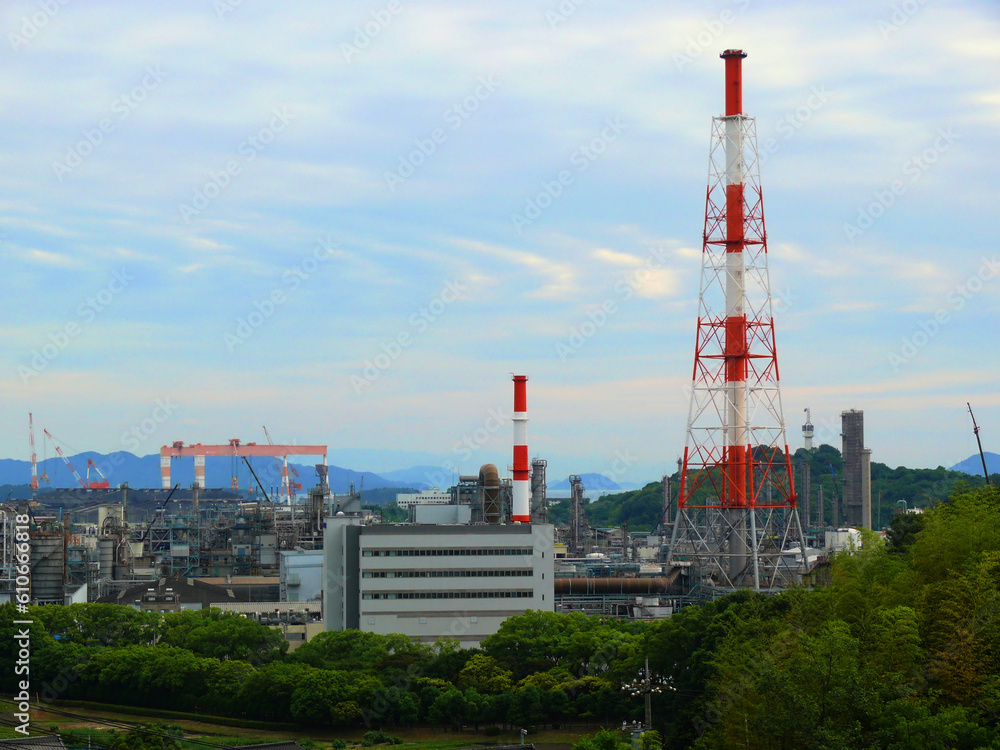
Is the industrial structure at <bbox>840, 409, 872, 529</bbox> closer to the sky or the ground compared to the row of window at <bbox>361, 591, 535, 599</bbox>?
closer to the sky

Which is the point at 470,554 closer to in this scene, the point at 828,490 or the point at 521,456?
the point at 521,456

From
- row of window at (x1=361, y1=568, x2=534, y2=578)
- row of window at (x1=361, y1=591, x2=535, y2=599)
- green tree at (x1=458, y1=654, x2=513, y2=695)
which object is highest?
row of window at (x1=361, y1=568, x2=534, y2=578)

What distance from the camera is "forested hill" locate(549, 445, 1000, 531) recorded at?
13962 cm

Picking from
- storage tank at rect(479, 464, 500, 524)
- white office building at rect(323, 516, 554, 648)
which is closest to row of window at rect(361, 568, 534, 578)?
white office building at rect(323, 516, 554, 648)

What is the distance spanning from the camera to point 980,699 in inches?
1072

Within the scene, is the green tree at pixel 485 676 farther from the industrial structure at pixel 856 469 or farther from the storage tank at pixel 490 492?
the industrial structure at pixel 856 469

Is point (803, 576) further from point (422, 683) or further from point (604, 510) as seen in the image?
point (604, 510)

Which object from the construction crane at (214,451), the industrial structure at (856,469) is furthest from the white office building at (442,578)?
the construction crane at (214,451)

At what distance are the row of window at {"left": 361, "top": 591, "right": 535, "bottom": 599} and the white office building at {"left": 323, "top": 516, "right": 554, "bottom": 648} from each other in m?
0.05

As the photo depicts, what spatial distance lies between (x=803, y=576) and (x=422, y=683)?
17.9 meters

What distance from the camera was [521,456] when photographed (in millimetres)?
73562

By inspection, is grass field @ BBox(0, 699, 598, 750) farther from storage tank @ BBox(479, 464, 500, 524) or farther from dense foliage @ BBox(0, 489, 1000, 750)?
storage tank @ BBox(479, 464, 500, 524)

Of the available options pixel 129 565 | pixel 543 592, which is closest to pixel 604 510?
pixel 129 565

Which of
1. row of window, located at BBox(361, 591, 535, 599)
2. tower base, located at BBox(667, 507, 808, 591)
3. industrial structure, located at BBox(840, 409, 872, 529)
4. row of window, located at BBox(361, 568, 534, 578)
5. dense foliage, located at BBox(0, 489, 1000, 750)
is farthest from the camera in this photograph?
industrial structure, located at BBox(840, 409, 872, 529)
